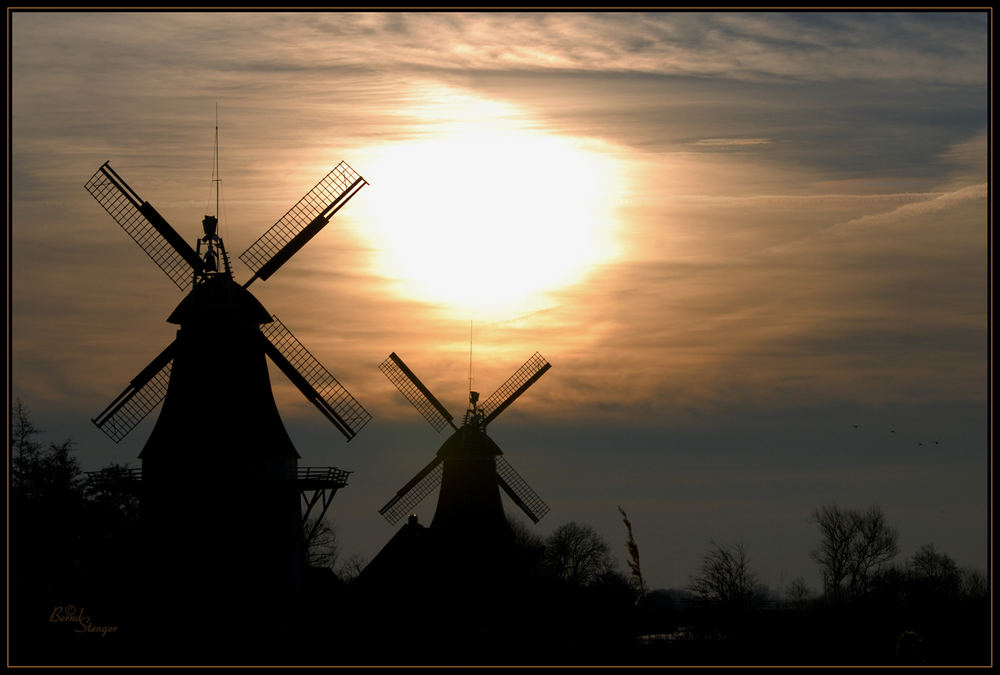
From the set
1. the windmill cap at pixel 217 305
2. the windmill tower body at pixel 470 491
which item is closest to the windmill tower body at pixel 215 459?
the windmill cap at pixel 217 305

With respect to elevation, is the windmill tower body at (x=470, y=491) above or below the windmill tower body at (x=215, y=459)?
above

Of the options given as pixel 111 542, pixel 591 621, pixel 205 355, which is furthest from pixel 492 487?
pixel 205 355

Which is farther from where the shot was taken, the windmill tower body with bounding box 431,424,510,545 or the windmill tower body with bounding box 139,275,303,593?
the windmill tower body with bounding box 431,424,510,545

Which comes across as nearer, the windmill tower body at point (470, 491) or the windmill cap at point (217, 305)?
the windmill cap at point (217, 305)

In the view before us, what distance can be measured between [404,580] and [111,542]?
13143 mm

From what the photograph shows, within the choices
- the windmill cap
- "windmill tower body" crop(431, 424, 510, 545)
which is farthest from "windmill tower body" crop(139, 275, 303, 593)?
"windmill tower body" crop(431, 424, 510, 545)

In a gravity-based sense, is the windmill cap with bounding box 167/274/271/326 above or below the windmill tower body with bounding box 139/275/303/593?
above

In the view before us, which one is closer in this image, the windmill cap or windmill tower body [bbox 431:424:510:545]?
the windmill cap

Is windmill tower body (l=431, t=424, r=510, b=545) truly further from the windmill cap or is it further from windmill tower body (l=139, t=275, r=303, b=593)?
the windmill cap

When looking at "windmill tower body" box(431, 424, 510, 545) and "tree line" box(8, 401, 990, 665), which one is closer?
"tree line" box(8, 401, 990, 665)

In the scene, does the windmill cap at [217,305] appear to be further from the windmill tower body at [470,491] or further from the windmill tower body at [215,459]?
the windmill tower body at [470,491]

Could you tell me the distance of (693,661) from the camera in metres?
33.8

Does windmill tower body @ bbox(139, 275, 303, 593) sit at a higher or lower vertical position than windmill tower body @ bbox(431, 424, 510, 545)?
lower

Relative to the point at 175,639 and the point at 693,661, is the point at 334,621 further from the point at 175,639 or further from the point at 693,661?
the point at 693,661
